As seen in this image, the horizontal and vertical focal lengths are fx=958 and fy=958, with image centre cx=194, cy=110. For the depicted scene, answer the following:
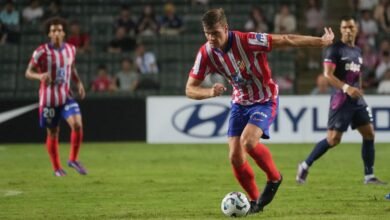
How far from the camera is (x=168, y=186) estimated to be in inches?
471

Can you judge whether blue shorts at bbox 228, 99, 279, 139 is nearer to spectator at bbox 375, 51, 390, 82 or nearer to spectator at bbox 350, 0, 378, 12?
spectator at bbox 375, 51, 390, 82

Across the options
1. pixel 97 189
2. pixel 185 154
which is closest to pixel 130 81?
pixel 185 154

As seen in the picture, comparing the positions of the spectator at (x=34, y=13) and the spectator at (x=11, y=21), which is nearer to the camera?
the spectator at (x=11, y=21)

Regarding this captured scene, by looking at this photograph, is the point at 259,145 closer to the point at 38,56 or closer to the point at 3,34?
the point at 38,56

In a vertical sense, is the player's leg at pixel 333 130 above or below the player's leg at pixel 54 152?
above

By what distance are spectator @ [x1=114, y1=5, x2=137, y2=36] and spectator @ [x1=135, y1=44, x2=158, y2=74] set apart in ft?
Answer: 3.22

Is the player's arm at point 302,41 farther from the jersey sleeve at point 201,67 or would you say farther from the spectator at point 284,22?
the spectator at point 284,22

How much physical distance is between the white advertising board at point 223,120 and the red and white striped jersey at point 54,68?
6070 mm

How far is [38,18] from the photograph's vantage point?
23.1m

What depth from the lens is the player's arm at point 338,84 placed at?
1159 cm

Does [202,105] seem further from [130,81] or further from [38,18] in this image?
[38,18]

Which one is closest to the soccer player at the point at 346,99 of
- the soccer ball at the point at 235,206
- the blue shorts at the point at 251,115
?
the blue shorts at the point at 251,115

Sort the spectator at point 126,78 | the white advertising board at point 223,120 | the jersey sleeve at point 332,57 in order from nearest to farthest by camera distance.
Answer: the jersey sleeve at point 332,57 < the white advertising board at point 223,120 < the spectator at point 126,78

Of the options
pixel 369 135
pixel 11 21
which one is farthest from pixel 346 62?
pixel 11 21
